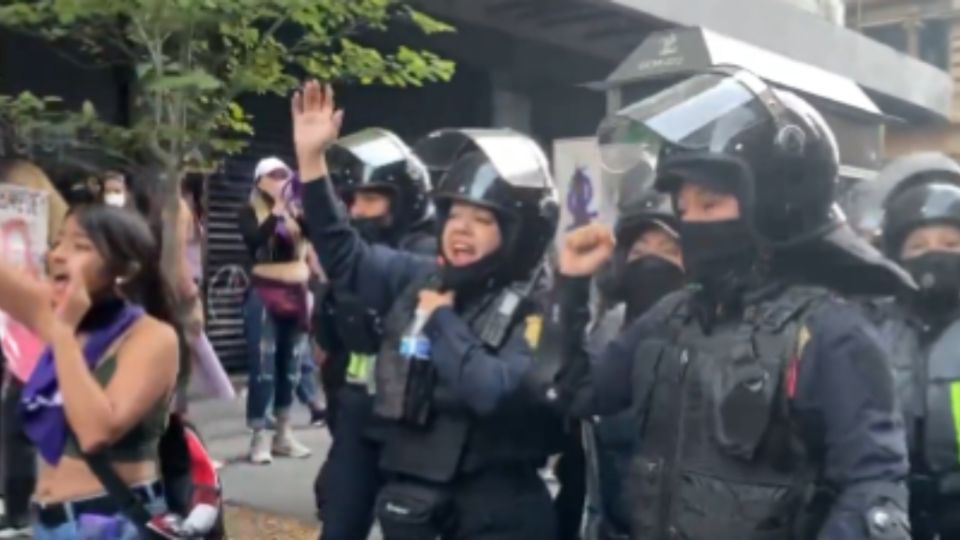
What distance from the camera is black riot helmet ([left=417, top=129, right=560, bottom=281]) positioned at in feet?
12.3

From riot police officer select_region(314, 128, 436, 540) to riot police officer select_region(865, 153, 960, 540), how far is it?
1542mm

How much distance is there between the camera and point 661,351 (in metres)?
3.11

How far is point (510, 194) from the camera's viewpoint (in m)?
3.74

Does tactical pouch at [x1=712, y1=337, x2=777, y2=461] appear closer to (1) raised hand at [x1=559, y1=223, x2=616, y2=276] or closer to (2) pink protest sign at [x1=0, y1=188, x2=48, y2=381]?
(1) raised hand at [x1=559, y1=223, x2=616, y2=276]

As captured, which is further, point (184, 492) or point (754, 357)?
point (184, 492)

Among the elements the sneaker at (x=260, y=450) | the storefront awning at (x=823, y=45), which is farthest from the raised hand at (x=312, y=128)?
the storefront awning at (x=823, y=45)

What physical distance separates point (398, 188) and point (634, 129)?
1.62 metres

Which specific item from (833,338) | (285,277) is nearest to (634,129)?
(833,338)

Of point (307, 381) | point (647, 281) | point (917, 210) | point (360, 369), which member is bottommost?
point (307, 381)

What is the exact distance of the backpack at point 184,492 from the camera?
347 cm

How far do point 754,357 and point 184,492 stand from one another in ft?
5.34

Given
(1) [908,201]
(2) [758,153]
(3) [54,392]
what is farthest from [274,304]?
(2) [758,153]

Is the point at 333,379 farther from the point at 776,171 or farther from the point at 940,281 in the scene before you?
the point at 776,171

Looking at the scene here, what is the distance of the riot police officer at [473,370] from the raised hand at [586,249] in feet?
0.98
